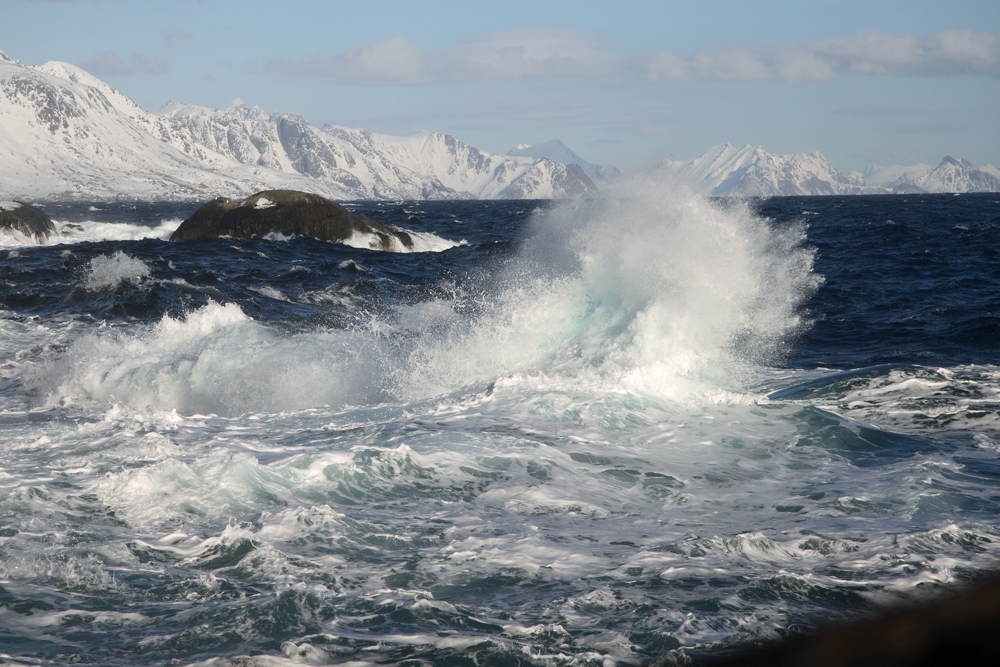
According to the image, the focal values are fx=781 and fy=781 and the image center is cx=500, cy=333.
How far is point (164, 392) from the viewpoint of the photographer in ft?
34.8

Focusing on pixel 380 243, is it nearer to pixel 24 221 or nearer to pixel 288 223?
Answer: pixel 288 223

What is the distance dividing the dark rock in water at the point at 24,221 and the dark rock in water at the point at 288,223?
665 cm

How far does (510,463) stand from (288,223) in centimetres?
2478

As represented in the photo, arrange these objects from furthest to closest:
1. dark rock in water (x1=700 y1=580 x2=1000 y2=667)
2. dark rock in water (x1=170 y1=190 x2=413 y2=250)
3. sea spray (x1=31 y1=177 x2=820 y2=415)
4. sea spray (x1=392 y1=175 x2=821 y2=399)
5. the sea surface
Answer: dark rock in water (x1=170 y1=190 x2=413 y2=250) < sea spray (x1=392 y1=175 x2=821 y2=399) < sea spray (x1=31 y1=177 x2=820 y2=415) < the sea surface < dark rock in water (x1=700 y1=580 x2=1000 y2=667)

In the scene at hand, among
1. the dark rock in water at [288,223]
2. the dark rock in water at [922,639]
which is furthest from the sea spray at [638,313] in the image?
the dark rock in water at [288,223]

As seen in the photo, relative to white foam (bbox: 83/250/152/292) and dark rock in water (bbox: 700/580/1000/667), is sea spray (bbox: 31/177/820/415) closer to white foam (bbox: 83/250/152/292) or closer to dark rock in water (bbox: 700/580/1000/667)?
white foam (bbox: 83/250/152/292)

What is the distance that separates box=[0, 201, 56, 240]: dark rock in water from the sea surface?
17444 millimetres

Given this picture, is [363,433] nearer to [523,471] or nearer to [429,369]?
[523,471]

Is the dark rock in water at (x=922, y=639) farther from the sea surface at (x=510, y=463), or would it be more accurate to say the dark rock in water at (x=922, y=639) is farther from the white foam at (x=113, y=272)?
the white foam at (x=113, y=272)

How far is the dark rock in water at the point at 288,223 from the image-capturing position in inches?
1177

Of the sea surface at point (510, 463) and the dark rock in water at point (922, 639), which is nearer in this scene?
the dark rock in water at point (922, 639)

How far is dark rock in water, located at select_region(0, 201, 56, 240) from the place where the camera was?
32281mm

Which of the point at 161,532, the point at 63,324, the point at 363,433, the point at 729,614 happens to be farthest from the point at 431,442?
the point at 63,324

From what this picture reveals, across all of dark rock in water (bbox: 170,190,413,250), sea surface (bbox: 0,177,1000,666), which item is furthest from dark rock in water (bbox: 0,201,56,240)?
sea surface (bbox: 0,177,1000,666)
